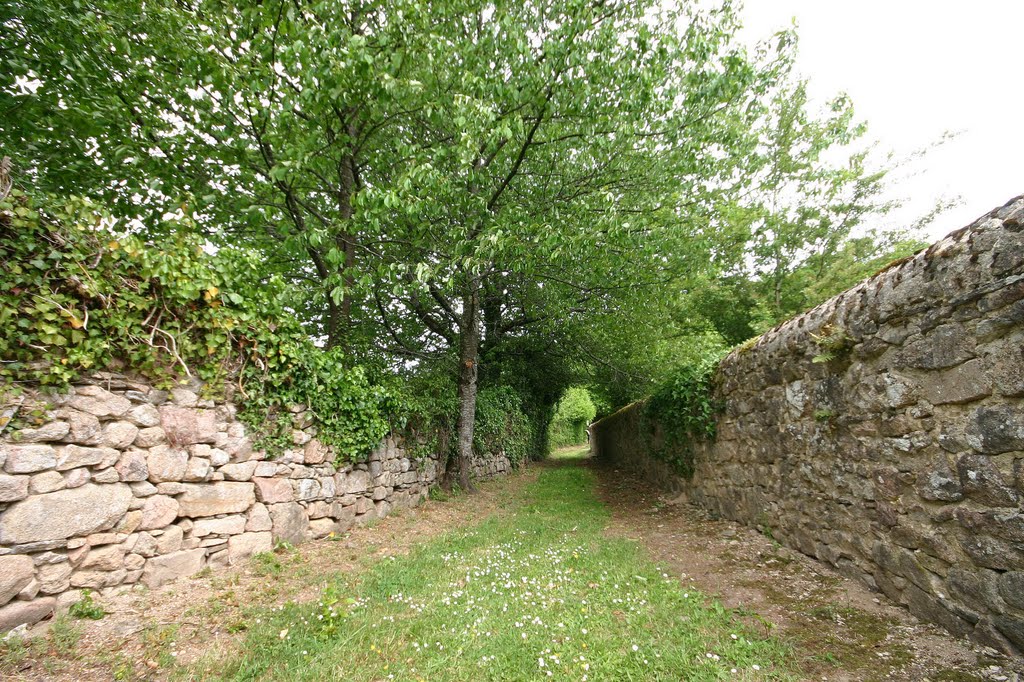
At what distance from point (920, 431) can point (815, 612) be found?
1583 millimetres

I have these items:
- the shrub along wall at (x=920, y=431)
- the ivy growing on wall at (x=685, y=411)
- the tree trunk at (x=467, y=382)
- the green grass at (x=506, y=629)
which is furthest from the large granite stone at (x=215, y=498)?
the ivy growing on wall at (x=685, y=411)

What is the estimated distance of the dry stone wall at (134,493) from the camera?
3.00 metres

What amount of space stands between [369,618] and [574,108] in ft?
22.0

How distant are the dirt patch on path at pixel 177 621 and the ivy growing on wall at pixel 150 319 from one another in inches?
51.7

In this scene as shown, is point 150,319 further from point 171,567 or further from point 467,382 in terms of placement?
point 467,382

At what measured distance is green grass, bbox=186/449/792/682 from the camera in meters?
2.70

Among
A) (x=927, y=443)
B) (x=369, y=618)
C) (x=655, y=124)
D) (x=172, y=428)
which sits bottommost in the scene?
(x=369, y=618)

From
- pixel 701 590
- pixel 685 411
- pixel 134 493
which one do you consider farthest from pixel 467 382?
pixel 701 590

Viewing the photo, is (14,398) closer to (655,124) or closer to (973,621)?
(973,621)

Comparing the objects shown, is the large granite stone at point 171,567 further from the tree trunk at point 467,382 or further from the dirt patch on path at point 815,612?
the tree trunk at point 467,382

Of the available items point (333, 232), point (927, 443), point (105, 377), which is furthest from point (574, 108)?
point (105, 377)

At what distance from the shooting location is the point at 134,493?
3.63m

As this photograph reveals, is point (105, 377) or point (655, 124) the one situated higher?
point (655, 124)

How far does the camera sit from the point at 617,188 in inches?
315
